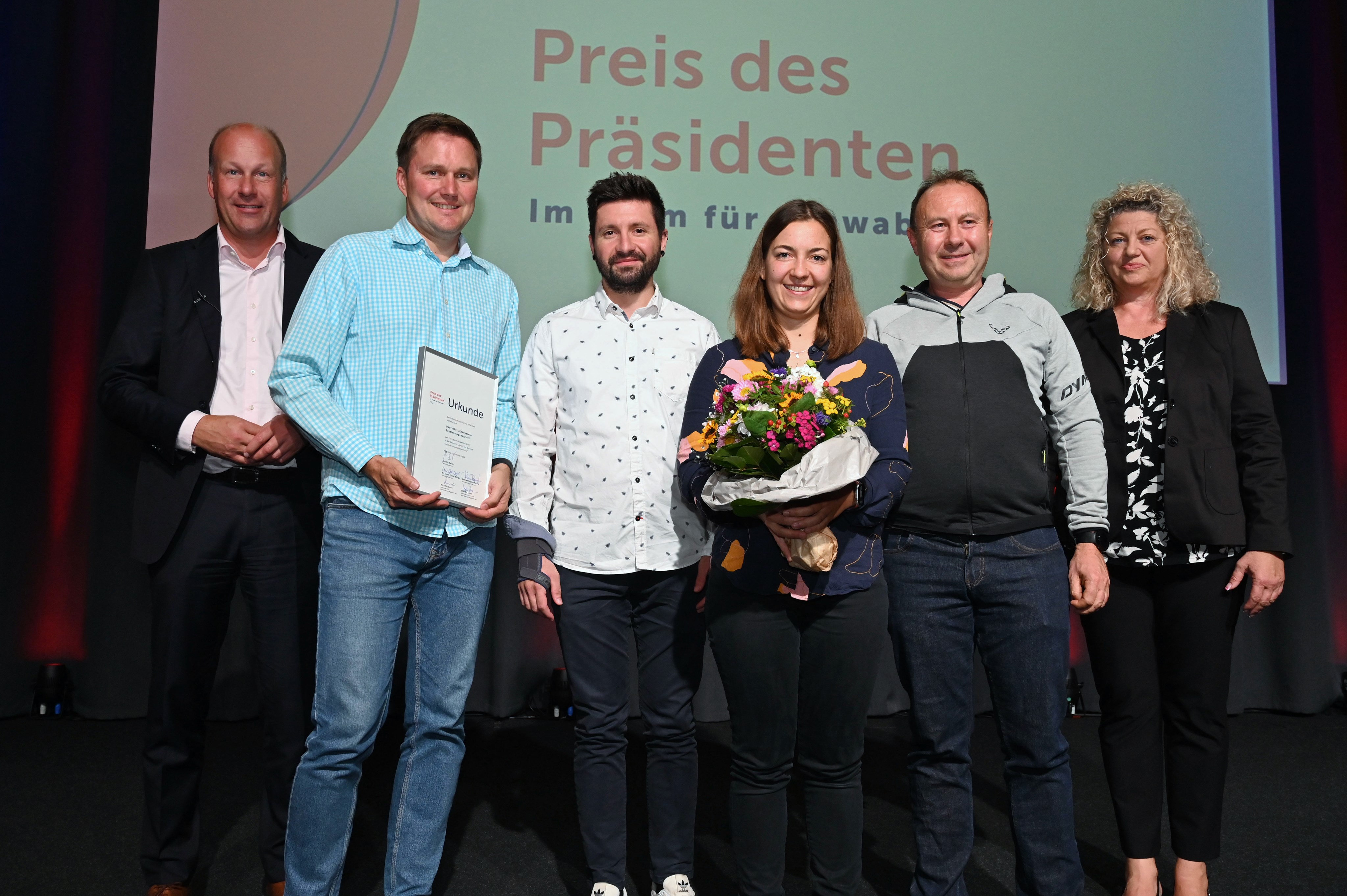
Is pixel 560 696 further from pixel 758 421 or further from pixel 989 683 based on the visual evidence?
pixel 758 421

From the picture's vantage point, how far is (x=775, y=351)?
6.23 feet

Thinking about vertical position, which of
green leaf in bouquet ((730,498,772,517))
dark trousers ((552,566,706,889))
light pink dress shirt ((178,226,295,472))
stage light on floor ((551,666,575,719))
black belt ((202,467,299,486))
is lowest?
stage light on floor ((551,666,575,719))

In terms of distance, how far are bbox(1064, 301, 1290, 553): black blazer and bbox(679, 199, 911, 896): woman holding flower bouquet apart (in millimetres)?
716

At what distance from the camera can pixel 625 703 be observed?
7.03 ft

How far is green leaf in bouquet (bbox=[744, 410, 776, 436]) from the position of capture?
1.60 metres

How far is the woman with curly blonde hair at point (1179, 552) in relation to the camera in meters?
2.10

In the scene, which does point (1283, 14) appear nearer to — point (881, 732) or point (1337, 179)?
point (1337, 179)

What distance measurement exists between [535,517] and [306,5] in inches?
92.5

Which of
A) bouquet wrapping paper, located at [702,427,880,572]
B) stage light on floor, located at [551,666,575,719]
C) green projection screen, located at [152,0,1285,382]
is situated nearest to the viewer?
bouquet wrapping paper, located at [702,427,880,572]

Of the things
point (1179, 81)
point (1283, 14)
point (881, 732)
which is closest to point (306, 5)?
point (1179, 81)

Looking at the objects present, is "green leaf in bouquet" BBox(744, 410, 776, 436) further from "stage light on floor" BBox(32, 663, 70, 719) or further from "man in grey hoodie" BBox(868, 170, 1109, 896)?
"stage light on floor" BBox(32, 663, 70, 719)

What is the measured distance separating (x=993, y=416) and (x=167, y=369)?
6.76ft

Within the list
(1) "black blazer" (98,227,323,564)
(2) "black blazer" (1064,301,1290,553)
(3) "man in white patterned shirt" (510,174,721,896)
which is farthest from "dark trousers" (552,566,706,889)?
(2) "black blazer" (1064,301,1290,553)

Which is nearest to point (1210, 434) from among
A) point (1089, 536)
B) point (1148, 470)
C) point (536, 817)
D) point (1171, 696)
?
point (1148, 470)
